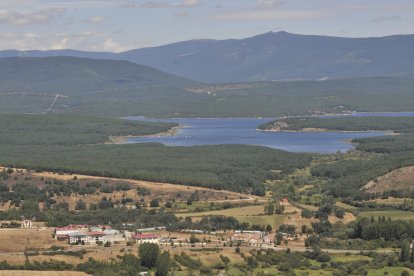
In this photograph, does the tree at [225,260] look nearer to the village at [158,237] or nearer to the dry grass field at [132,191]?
the village at [158,237]

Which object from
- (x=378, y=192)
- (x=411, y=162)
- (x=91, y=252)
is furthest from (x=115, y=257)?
(x=411, y=162)

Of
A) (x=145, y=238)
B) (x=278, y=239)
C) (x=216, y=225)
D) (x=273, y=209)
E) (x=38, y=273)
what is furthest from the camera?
(x=273, y=209)

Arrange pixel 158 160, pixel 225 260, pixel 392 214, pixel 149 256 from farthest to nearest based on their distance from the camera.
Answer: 1. pixel 158 160
2. pixel 392 214
3. pixel 225 260
4. pixel 149 256


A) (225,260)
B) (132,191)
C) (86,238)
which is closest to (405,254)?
(225,260)

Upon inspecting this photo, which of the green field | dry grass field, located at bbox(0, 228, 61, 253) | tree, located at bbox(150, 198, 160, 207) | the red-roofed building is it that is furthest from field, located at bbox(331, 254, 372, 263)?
tree, located at bbox(150, 198, 160, 207)

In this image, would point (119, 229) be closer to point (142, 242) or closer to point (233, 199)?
point (142, 242)

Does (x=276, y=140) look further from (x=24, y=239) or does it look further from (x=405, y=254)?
(x=405, y=254)
